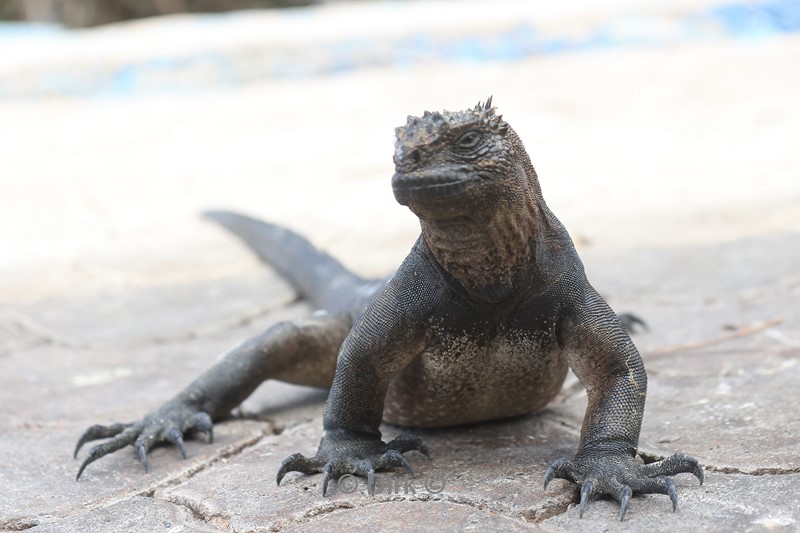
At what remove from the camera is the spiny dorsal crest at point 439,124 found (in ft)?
8.62

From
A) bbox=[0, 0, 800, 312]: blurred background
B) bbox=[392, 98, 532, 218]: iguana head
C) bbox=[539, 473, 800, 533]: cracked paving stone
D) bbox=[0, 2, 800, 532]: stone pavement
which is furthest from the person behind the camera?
bbox=[0, 0, 800, 312]: blurred background

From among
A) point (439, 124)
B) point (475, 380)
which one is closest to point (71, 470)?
point (475, 380)

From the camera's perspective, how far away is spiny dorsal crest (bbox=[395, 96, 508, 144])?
2627 mm

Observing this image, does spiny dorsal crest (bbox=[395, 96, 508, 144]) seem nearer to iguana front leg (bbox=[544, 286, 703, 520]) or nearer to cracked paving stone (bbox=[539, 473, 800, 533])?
iguana front leg (bbox=[544, 286, 703, 520])

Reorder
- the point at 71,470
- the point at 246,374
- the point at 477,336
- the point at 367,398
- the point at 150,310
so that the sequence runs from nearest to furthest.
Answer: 1. the point at 477,336
2. the point at 367,398
3. the point at 71,470
4. the point at 246,374
5. the point at 150,310

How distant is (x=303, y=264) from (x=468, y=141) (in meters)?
3.17

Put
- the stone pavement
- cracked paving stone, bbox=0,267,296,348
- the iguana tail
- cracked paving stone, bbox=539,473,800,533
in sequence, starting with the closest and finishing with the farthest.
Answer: cracked paving stone, bbox=539,473,800,533 → the stone pavement → the iguana tail → cracked paving stone, bbox=0,267,296,348

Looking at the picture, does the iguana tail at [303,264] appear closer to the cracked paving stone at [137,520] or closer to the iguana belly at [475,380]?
the iguana belly at [475,380]

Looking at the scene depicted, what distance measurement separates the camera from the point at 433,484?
2943 millimetres

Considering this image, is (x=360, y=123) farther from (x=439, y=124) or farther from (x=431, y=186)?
(x=431, y=186)

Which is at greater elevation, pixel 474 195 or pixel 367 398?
pixel 474 195

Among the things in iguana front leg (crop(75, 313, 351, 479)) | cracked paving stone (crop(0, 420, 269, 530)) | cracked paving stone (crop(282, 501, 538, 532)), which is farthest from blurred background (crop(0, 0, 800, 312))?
cracked paving stone (crop(282, 501, 538, 532))

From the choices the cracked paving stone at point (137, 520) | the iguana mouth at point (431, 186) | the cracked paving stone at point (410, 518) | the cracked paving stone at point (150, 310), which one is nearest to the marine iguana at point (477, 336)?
the iguana mouth at point (431, 186)

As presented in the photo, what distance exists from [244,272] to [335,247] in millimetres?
755
